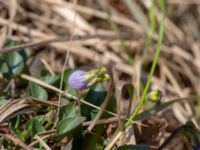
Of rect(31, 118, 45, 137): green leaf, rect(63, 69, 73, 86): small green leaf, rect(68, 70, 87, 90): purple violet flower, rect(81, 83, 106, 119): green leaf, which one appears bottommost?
rect(31, 118, 45, 137): green leaf

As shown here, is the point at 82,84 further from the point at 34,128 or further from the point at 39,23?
the point at 39,23

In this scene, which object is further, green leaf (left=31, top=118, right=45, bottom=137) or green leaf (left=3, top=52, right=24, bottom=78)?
green leaf (left=3, top=52, right=24, bottom=78)

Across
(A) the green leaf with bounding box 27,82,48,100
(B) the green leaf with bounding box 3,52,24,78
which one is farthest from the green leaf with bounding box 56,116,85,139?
(B) the green leaf with bounding box 3,52,24,78

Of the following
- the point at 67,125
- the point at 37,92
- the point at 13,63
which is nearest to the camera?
the point at 67,125

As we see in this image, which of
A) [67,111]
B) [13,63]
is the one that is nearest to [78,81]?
[67,111]

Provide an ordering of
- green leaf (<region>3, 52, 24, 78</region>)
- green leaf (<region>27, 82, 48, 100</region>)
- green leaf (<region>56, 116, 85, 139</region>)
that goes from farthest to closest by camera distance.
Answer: green leaf (<region>3, 52, 24, 78</region>) → green leaf (<region>27, 82, 48, 100</region>) → green leaf (<region>56, 116, 85, 139</region>)

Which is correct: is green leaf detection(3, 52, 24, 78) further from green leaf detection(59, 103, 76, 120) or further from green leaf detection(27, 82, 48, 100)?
green leaf detection(59, 103, 76, 120)

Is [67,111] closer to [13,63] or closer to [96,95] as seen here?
[96,95]
